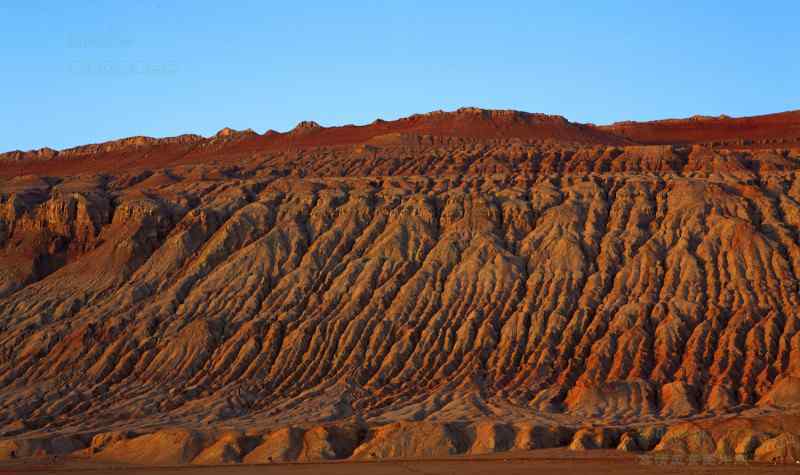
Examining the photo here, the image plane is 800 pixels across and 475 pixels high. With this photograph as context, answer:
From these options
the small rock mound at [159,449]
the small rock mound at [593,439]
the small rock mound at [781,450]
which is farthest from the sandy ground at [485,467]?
the small rock mound at [159,449]

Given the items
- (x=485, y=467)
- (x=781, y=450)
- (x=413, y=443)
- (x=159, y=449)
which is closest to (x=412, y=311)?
(x=413, y=443)

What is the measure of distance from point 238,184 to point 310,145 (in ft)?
55.1

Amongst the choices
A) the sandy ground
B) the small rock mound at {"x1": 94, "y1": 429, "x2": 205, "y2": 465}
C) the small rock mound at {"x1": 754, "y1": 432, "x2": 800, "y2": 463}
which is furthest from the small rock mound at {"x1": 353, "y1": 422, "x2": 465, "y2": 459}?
the small rock mound at {"x1": 754, "y1": 432, "x2": 800, "y2": 463}

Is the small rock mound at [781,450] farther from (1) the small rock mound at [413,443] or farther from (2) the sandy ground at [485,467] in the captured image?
(1) the small rock mound at [413,443]

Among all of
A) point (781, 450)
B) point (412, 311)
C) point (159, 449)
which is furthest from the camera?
point (412, 311)

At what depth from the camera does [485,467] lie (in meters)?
48.5

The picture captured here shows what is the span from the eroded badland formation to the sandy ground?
125 centimetres

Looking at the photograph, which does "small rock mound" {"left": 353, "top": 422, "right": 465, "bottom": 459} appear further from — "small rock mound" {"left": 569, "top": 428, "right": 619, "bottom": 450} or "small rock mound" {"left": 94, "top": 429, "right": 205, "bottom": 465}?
"small rock mound" {"left": 94, "top": 429, "right": 205, "bottom": 465}

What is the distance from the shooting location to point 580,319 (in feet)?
211

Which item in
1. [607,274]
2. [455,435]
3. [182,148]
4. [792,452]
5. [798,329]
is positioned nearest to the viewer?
[792,452]

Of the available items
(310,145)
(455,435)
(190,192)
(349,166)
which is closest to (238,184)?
(190,192)

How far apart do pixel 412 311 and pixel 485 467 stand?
18.6 metres

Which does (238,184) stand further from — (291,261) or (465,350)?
(465,350)

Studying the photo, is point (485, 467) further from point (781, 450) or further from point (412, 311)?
point (412, 311)
